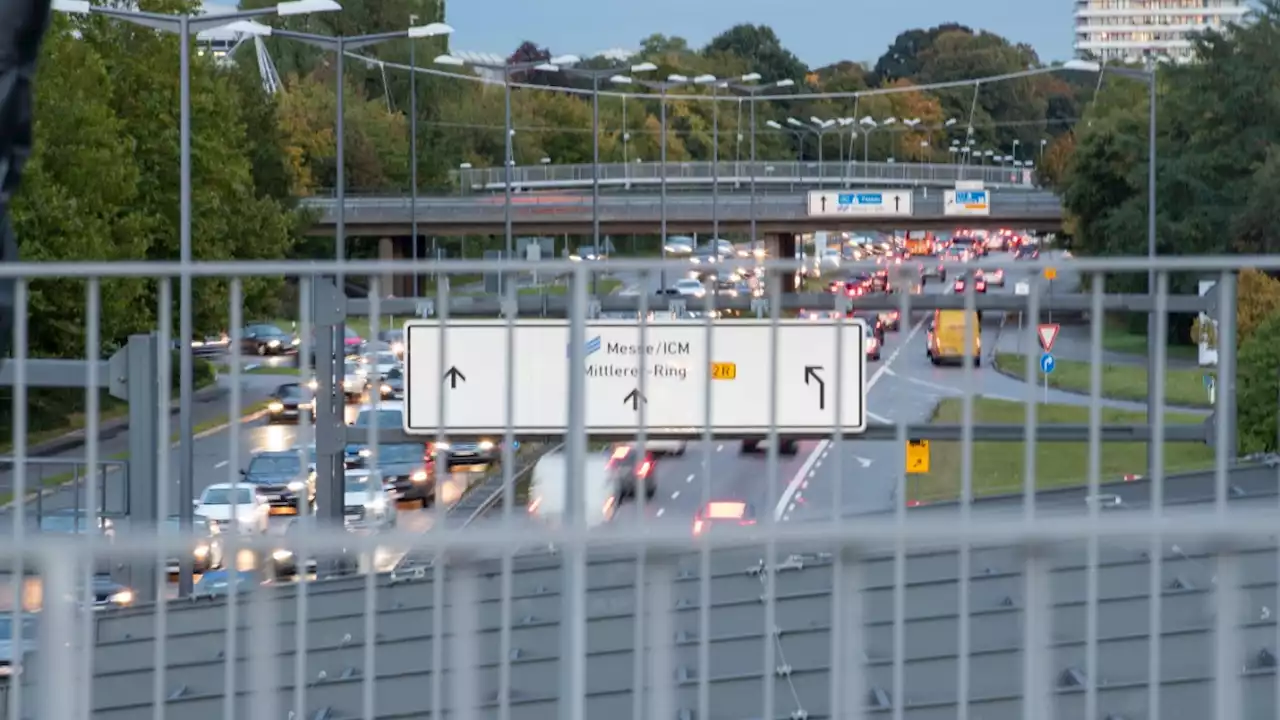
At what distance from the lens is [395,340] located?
642 centimetres

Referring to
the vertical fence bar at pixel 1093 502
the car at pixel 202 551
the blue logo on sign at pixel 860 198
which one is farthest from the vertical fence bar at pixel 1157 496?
the blue logo on sign at pixel 860 198

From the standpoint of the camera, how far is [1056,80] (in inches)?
6437

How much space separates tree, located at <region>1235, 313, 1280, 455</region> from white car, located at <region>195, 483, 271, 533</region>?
104 inches

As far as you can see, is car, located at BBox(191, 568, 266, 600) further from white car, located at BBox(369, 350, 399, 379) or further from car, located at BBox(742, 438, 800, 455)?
car, located at BBox(742, 438, 800, 455)

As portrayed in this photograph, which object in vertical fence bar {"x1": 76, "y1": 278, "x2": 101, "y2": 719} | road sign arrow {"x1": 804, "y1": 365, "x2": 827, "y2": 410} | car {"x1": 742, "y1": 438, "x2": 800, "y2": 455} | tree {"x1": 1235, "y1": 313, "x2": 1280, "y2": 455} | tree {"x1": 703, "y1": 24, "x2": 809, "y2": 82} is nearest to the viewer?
vertical fence bar {"x1": 76, "y1": 278, "x2": 101, "y2": 719}

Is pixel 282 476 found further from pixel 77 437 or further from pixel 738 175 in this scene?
pixel 738 175

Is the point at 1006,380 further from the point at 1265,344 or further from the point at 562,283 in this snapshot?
the point at 1265,344

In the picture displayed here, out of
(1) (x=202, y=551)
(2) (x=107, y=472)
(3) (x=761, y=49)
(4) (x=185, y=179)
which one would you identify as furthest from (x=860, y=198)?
(3) (x=761, y=49)

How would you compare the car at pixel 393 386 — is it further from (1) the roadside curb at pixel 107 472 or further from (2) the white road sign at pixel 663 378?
(1) the roadside curb at pixel 107 472

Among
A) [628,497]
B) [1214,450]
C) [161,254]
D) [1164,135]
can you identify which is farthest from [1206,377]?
[1164,135]

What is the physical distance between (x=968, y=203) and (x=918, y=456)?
Answer: 64947 millimetres

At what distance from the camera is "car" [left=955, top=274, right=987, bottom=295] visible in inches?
220

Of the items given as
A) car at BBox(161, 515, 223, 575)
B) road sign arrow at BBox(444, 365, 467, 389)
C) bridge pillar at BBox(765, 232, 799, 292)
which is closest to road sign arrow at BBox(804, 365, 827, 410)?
road sign arrow at BBox(444, 365, 467, 389)

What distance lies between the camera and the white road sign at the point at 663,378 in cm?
568
